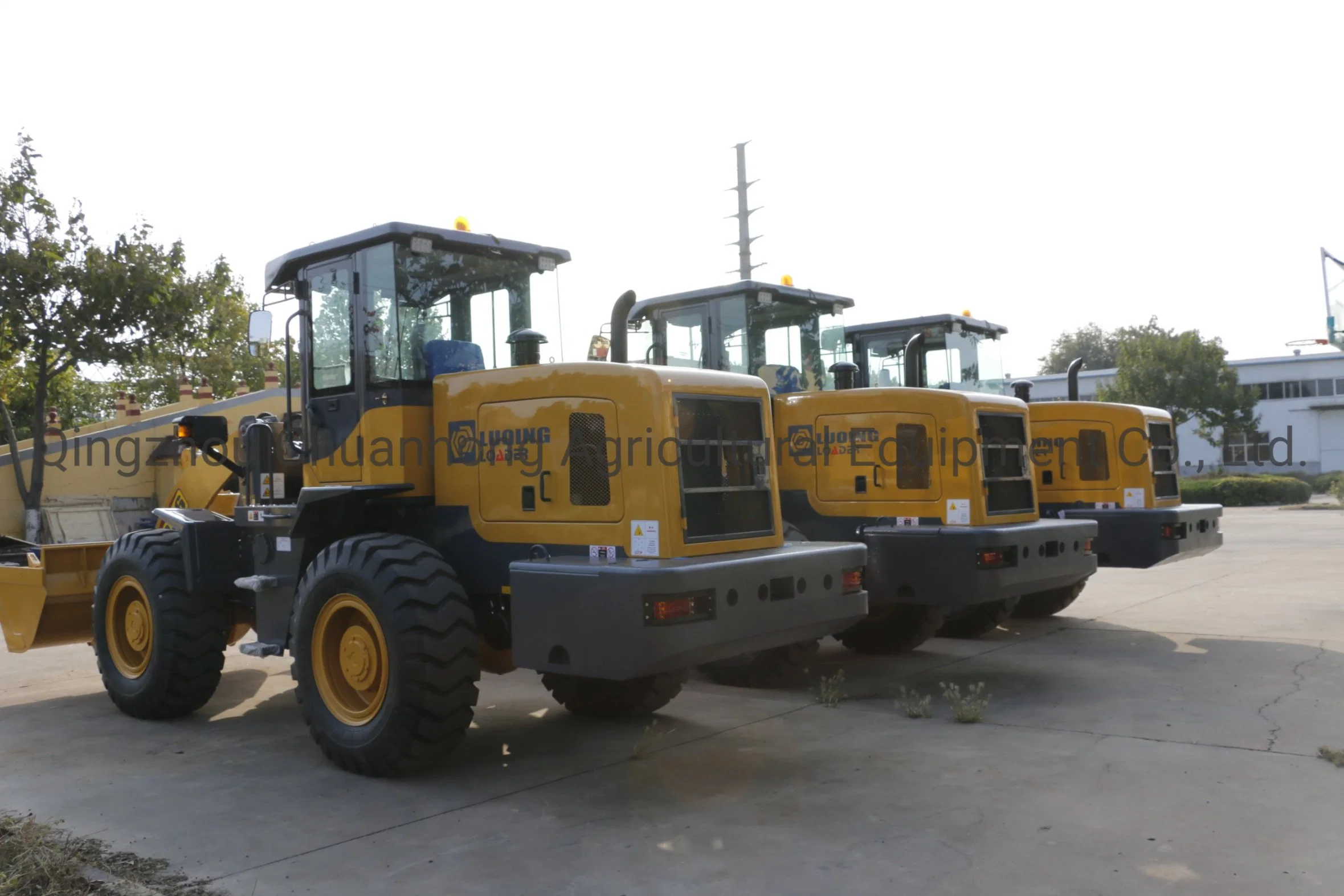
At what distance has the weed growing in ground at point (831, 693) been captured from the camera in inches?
302

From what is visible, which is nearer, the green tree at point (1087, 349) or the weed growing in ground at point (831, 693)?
the weed growing in ground at point (831, 693)

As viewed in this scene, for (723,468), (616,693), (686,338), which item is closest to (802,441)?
(686,338)

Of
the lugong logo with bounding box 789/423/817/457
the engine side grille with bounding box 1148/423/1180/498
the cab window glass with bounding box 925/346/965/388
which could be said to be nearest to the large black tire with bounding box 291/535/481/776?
the lugong logo with bounding box 789/423/817/457

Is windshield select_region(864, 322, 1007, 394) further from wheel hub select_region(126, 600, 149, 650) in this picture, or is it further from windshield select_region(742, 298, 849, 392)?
wheel hub select_region(126, 600, 149, 650)

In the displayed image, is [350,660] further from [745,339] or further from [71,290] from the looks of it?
[71,290]

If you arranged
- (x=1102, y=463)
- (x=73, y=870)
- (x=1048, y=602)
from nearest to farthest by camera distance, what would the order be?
(x=73, y=870)
(x=1102, y=463)
(x=1048, y=602)

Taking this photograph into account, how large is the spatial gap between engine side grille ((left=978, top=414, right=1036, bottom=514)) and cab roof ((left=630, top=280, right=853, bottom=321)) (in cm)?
214

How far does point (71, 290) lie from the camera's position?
64.7ft

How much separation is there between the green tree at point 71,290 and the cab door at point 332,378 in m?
14.3

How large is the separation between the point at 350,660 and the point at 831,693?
3.27m

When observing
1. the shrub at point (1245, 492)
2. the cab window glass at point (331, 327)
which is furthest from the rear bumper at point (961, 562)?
the shrub at point (1245, 492)

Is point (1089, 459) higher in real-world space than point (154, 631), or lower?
higher

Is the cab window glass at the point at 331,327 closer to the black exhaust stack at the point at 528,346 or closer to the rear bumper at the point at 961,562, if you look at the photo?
the black exhaust stack at the point at 528,346

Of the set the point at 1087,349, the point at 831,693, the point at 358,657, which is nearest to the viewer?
the point at 358,657
